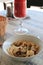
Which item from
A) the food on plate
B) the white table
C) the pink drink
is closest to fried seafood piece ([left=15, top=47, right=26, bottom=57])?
the food on plate

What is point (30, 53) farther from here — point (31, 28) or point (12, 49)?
point (31, 28)

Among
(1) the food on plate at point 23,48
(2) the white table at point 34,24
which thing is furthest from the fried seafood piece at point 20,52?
(2) the white table at point 34,24

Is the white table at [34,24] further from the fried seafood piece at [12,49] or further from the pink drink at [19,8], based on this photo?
Result: the fried seafood piece at [12,49]

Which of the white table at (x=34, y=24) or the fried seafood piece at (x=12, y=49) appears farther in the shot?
the white table at (x=34, y=24)

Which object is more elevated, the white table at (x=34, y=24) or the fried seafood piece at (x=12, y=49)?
the white table at (x=34, y=24)

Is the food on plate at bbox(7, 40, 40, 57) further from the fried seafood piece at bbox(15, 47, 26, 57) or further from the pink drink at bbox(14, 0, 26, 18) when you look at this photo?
the pink drink at bbox(14, 0, 26, 18)

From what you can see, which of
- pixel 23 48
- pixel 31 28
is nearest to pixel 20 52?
pixel 23 48

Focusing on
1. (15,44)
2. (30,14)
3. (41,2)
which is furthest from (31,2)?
(15,44)

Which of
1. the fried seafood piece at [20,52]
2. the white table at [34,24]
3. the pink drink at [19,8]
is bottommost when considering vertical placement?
the fried seafood piece at [20,52]
